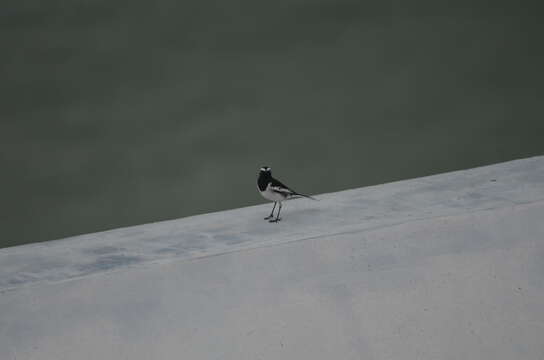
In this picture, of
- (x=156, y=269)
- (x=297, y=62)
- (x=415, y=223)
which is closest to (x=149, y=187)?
(x=297, y=62)

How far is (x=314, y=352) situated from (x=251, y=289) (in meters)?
0.37

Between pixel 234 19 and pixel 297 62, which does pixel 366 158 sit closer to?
pixel 297 62

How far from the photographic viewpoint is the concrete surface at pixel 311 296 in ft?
8.14

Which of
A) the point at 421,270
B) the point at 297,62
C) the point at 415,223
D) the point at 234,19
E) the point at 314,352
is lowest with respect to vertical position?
the point at 314,352

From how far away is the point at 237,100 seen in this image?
171 inches

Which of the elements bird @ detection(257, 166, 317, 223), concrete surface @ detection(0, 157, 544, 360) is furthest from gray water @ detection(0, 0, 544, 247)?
concrete surface @ detection(0, 157, 544, 360)

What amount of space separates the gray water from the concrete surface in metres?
1.46

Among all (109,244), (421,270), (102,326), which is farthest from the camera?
(109,244)

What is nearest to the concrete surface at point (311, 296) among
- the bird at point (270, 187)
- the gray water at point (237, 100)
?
the bird at point (270, 187)

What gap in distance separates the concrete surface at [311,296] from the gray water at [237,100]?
4.78 feet

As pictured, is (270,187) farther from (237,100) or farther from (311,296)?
(237,100)

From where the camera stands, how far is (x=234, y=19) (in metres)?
4.36

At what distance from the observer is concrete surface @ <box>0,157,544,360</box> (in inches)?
97.7

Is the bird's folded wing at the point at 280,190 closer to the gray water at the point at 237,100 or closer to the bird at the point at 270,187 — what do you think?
the bird at the point at 270,187
